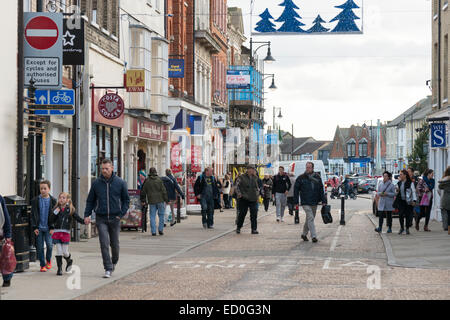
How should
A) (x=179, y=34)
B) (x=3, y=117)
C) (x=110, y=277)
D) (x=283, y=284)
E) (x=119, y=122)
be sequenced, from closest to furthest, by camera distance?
(x=283, y=284), (x=110, y=277), (x=3, y=117), (x=119, y=122), (x=179, y=34)

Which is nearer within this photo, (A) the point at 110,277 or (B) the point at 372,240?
(A) the point at 110,277

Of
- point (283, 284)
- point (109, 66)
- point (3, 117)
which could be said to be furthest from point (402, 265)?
point (109, 66)

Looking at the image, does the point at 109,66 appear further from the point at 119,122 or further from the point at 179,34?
the point at 179,34

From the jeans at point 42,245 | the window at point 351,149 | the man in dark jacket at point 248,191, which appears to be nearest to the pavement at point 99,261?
the jeans at point 42,245

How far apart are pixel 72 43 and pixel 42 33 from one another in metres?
1.78

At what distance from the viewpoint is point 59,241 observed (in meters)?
14.8

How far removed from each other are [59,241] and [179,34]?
91.7ft

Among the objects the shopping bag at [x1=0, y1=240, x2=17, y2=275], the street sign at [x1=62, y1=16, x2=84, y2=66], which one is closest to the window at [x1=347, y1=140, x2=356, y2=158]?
the street sign at [x1=62, y1=16, x2=84, y2=66]

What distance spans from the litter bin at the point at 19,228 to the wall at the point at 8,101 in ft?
12.8

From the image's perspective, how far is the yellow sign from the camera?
27609 millimetres

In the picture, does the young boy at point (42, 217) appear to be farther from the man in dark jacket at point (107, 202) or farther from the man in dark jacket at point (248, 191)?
the man in dark jacket at point (248, 191)

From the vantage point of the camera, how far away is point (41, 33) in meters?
18.9

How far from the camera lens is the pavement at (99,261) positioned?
12461mm

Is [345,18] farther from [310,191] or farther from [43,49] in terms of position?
[43,49]
